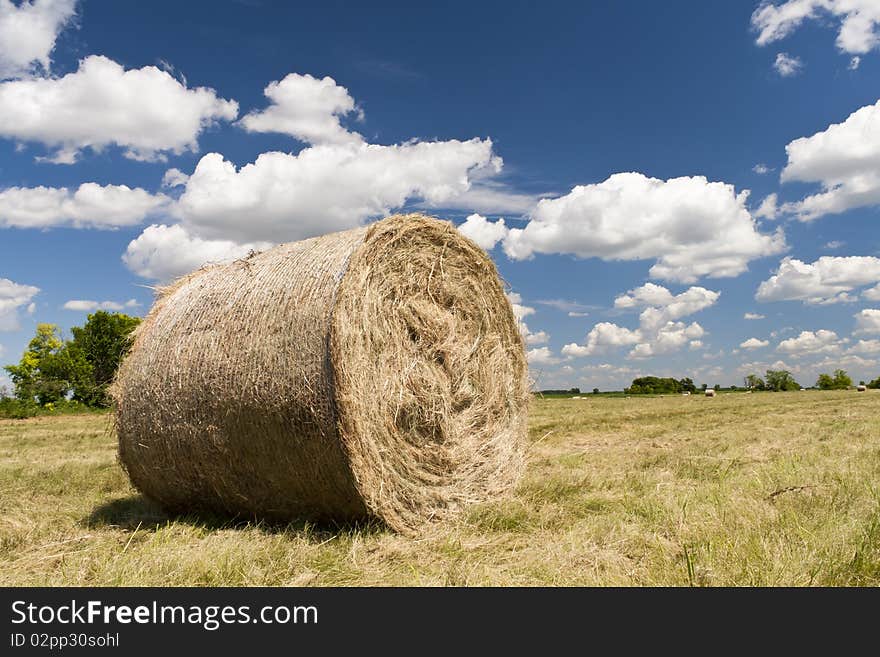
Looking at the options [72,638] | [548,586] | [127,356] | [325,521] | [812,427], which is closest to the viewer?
[72,638]

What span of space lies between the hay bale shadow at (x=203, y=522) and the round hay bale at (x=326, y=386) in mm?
85

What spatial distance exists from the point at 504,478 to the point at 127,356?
402 centimetres

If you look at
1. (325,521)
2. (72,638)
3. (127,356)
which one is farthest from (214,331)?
(72,638)

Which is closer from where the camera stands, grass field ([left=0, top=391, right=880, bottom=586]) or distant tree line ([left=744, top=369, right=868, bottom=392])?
grass field ([left=0, top=391, right=880, bottom=586])

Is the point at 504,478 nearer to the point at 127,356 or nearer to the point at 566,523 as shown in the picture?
the point at 566,523

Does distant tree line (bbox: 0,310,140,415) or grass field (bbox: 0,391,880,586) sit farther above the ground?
distant tree line (bbox: 0,310,140,415)

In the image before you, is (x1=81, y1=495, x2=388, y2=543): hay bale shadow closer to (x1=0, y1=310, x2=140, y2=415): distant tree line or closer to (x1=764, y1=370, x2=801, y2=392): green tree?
(x1=0, y1=310, x2=140, y2=415): distant tree line

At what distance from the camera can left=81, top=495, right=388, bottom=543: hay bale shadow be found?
5383 mm

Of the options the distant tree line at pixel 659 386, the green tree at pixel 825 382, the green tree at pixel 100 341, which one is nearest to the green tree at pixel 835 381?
the green tree at pixel 825 382

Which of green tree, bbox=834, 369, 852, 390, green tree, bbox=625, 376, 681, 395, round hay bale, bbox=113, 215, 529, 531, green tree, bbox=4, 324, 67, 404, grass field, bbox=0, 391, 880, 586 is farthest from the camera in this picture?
green tree, bbox=834, 369, 852, 390

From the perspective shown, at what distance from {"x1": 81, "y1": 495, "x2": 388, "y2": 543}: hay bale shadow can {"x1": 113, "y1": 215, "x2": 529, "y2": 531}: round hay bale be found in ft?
0.28

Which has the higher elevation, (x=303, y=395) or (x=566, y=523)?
(x=303, y=395)

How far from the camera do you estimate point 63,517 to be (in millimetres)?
6137

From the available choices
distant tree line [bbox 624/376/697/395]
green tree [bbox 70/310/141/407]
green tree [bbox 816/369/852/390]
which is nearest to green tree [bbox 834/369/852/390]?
green tree [bbox 816/369/852/390]
